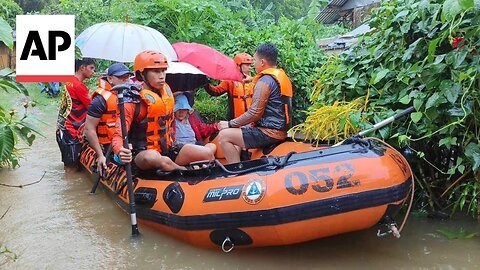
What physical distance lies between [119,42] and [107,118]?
3.41 feet

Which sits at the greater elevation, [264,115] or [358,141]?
[358,141]

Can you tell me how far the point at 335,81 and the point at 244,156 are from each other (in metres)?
1.22

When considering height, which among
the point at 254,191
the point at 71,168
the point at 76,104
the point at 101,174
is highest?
the point at 254,191

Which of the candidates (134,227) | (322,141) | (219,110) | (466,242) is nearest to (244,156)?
(322,141)

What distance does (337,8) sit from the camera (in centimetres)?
1841

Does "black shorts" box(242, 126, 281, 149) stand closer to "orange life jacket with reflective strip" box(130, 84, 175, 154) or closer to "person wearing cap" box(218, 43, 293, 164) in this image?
"person wearing cap" box(218, 43, 293, 164)

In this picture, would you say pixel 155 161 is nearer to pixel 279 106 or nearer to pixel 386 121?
pixel 279 106

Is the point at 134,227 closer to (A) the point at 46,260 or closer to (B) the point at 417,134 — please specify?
(A) the point at 46,260

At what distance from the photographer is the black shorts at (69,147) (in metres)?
6.20

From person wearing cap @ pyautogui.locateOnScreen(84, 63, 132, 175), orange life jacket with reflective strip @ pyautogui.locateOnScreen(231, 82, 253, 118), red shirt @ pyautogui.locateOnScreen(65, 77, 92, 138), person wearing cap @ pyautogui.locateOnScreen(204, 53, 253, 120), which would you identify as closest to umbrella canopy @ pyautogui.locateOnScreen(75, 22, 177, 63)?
person wearing cap @ pyautogui.locateOnScreen(84, 63, 132, 175)

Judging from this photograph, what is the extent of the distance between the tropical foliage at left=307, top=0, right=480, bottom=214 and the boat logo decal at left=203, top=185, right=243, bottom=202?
44.7 inches

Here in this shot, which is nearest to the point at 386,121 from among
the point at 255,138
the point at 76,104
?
the point at 255,138

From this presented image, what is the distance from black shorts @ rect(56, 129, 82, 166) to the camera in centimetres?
620

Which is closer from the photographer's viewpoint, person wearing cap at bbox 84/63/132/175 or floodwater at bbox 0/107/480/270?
floodwater at bbox 0/107/480/270
